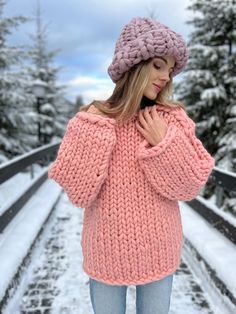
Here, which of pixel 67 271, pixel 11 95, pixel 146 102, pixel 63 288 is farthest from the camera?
pixel 11 95

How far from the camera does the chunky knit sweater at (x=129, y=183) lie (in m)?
1.81

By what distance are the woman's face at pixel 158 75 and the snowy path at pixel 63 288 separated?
230 cm

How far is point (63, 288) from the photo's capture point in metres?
3.95

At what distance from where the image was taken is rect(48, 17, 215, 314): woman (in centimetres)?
181

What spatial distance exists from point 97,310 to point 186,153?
89 cm

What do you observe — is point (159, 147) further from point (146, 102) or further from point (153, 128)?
point (146, 102)

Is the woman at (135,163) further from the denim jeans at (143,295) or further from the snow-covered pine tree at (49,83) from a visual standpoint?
the snow-covered pine tree at (49,83)

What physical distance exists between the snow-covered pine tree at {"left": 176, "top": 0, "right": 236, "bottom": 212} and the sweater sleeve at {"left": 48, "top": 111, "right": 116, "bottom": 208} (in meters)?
11.4

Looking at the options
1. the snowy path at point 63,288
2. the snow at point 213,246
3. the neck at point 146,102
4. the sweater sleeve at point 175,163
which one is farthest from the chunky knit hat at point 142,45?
the snowy path at point 63,288

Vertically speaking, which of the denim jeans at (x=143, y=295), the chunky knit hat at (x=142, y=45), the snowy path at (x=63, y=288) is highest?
the chunky knit hat at (x=142, y=45)

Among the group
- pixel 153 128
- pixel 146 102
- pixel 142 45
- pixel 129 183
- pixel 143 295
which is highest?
pixel 142 45

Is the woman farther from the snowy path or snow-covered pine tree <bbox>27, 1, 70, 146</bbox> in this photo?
snow-covered pine tree <bbox>27, 1, 70, 146</bbox>

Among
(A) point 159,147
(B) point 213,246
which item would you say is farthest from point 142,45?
(B) point 213,246

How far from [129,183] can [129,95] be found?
404 millimetres
